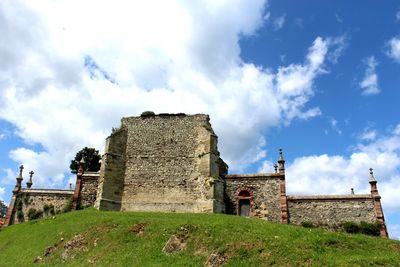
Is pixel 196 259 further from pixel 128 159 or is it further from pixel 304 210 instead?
pixel 128 159

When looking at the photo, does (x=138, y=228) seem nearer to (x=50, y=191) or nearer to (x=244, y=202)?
(x=244, y=202)

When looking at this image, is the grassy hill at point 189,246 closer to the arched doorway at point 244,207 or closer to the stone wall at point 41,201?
the stone wall at point 41,201

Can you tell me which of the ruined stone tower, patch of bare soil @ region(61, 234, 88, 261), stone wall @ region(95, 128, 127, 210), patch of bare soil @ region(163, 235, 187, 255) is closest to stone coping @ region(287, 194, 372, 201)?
the ruined stone tower

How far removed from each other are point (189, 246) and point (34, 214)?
23.9 metres

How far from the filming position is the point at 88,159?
182 feet

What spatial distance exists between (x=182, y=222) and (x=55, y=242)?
857 centimetres

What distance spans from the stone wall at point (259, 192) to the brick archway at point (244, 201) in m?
0.09

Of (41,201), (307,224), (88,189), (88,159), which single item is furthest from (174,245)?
(88,159)

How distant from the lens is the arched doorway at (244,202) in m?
34.3

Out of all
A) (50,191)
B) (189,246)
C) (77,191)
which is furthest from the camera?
(50,191)

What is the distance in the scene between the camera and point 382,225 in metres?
30.7

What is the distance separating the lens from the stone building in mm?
32594

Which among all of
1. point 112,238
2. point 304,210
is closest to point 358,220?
point 304,210

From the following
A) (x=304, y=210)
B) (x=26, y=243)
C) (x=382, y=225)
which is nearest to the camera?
(x=26, y=243)
